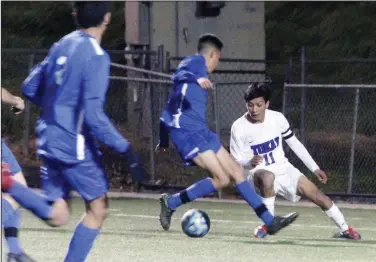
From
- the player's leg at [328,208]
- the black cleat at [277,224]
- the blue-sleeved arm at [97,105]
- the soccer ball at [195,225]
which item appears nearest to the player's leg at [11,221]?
the blue-sleeved arm at [97,105]

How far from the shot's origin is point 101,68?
7984mm

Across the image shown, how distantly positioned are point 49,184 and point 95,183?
0.41 m

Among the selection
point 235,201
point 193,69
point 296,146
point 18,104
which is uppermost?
point 18,104

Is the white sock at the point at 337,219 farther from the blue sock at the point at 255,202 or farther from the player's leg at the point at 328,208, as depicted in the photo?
the blue sock at the point at 255,202

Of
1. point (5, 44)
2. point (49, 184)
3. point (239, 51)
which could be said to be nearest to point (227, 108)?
point (239, 51)

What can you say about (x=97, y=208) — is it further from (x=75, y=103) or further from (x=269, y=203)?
(x=269, y=203)

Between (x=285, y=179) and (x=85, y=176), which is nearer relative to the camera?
(x=85, y=176)

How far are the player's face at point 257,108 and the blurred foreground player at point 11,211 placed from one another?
311 cm

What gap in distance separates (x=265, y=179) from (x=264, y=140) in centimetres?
46

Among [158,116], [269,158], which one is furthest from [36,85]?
[158,116]

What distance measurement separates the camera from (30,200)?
8180 mm

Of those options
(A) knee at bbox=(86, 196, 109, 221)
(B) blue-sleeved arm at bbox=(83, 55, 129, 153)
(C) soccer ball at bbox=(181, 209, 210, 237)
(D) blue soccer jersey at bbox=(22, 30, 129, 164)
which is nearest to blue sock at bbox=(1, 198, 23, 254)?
(A) knee at bbox=(86, 196, 109, 221)

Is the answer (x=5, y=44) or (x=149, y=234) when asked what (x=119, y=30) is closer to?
(x=5, y=44)

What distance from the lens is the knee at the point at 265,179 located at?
39.0 ft
